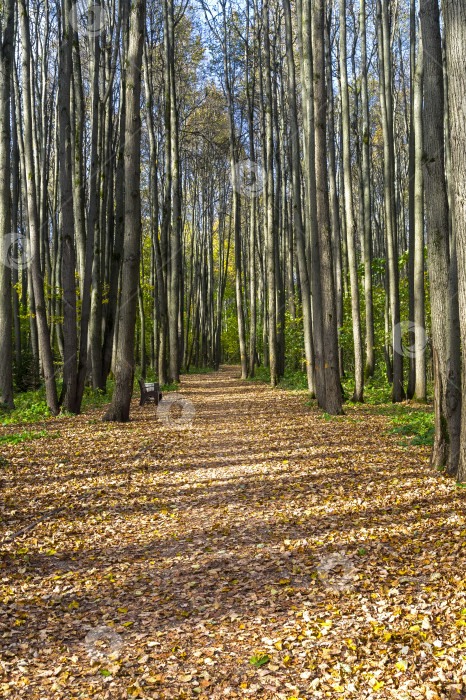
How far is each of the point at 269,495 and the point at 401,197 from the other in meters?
25.6

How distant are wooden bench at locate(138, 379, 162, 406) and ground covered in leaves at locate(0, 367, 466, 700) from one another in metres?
6.34

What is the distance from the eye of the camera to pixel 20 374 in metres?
16.6

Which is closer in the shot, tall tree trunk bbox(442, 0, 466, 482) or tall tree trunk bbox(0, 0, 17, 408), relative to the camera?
tall tree trunk bbox(442, 0, 466, 482)

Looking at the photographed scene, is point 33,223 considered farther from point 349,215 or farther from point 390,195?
point 390,195

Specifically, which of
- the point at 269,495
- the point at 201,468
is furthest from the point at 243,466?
the point at 269,495

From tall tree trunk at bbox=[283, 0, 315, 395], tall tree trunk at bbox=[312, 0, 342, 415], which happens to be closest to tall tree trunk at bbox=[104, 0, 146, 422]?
tall tree trunk at bbox=[312, 0, 342, 415]

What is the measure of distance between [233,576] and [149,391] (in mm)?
10718

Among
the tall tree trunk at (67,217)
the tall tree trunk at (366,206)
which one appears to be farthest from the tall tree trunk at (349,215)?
the tall tree trunk at (67,217)

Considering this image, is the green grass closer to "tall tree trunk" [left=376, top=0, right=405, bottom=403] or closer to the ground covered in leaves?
the ground covered in leaves

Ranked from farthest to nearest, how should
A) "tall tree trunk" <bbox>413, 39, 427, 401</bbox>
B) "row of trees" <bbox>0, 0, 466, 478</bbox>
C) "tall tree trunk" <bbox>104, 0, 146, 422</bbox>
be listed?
"tall tree trunk" <bbox>413, 39, 427, 401</bbox> → "tall tree trunk" <bbox>104, 0, 146, 422</bbox> → "row of trees" <bbox>0, 0, 466, 478</bbox>

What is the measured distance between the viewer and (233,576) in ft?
13.8

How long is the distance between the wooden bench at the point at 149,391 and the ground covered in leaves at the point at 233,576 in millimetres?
6335

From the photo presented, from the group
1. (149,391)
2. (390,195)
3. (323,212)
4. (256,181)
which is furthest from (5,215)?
(256,181)

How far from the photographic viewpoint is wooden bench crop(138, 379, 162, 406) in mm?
14594
